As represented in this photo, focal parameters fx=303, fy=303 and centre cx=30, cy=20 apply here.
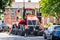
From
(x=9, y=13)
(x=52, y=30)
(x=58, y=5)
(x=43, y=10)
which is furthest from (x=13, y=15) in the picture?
(x=52, y=30)

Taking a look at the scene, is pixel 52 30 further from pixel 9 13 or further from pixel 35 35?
pixel 9 13

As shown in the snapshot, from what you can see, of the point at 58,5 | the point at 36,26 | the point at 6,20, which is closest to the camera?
the point at 58,5

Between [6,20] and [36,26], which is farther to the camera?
[6,20]

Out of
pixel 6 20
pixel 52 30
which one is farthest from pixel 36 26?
pixel 6 20

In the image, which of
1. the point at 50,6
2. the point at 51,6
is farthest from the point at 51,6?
the point at 50,6

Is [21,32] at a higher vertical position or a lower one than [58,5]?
lower

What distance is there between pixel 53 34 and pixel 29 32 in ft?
39.7

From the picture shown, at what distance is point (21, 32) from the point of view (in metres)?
42.1

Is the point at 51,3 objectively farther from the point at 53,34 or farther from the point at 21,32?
the point at 53,34

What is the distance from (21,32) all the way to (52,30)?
40.5ft

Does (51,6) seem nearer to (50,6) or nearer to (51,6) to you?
(51,6)

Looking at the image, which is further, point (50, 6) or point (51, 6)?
point (50, 6)

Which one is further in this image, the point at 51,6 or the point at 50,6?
the point at 50,6

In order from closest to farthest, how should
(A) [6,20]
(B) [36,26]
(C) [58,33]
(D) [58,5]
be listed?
(C) [58,33] < (D) [58,5] < (B) [36,26] < (A) [6,20]
